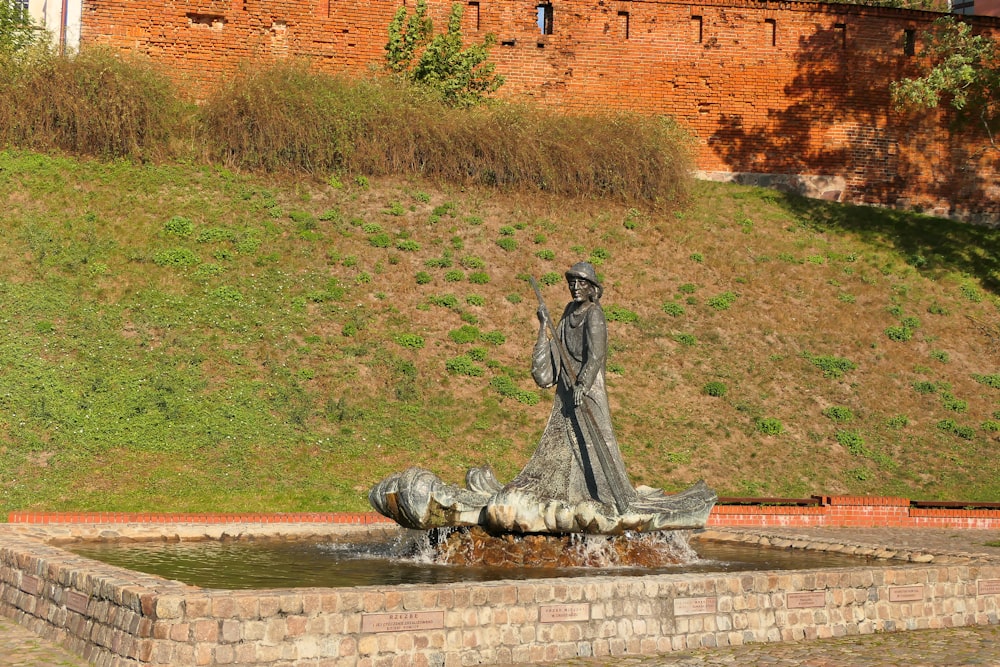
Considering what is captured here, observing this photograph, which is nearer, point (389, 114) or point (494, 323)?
point (494, 323)

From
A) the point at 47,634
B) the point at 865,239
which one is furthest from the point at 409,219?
the point at 47,634

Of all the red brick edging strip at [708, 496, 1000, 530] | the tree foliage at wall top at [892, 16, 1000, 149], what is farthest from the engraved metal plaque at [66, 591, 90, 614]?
the tree foliage at wall top at [892, 16, 1000, 149]

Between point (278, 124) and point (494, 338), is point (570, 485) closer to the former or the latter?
point (494, 338)

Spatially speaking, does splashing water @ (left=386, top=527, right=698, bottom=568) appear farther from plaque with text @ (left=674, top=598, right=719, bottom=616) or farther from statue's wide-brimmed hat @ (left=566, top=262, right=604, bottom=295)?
statue's wide-brimmed hat @ (left=566, top=262, right=604, bottom=295)

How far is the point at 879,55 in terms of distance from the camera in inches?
1207

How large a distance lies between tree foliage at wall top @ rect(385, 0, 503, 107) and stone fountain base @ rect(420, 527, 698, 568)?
19022 mm

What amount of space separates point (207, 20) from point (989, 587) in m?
23.6

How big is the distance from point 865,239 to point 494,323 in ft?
34.3

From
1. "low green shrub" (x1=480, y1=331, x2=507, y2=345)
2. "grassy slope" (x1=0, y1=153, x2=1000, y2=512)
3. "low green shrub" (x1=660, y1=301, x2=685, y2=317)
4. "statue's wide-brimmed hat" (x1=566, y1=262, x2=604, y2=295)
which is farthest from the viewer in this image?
"low green shrub" (x1=660, y1=301, x2=685, y2=317)

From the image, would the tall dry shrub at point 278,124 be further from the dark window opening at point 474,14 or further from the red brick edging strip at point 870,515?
the red brick edging strip at point 870,515

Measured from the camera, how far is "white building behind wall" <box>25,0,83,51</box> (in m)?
27.6

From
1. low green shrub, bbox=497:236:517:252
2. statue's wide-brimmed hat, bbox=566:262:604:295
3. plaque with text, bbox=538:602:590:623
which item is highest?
low green shrub, bbox=497:236:517:252

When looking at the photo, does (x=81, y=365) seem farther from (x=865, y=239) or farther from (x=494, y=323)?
(x=865, y=239)

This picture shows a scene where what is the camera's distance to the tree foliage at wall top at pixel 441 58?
91.7ft
